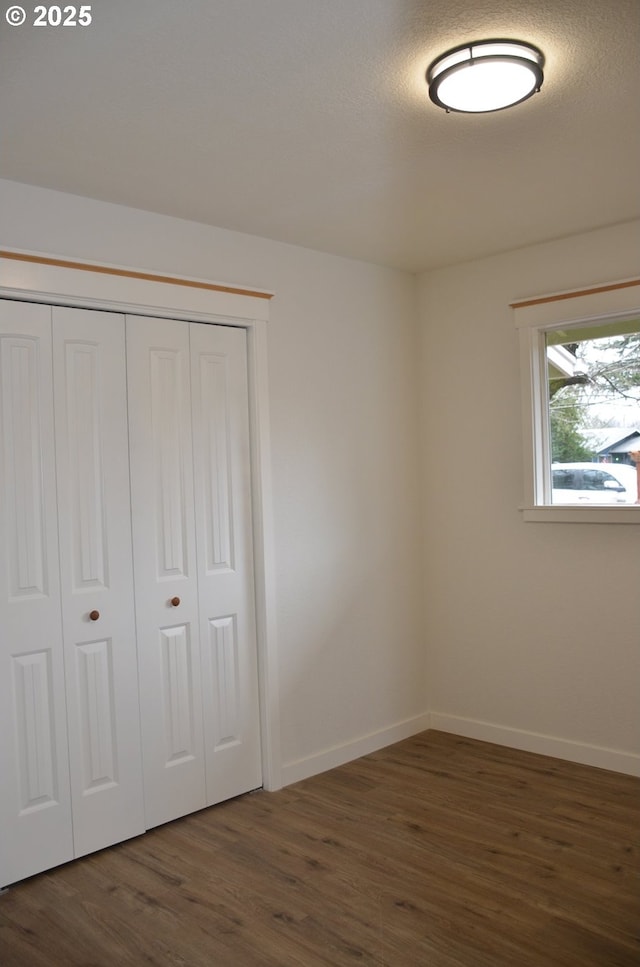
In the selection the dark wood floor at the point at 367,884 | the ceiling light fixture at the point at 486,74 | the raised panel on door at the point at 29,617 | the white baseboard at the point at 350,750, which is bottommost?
the dark wood floor at the point at 367,884

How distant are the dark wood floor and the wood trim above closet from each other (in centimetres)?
231

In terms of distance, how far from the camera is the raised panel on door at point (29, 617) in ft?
9.71

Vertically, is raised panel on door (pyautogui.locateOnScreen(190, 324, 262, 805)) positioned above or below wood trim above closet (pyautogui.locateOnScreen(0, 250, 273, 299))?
below

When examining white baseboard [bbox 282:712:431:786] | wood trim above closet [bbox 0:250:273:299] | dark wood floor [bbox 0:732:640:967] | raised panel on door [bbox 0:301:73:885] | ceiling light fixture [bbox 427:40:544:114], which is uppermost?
ceiling light fixture [bbox 427:40:544:114]

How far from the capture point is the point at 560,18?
2.07 meters

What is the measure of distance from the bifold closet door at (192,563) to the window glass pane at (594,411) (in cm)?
162

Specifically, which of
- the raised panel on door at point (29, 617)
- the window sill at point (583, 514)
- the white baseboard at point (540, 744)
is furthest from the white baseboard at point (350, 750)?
the window sill at point (583, 514)

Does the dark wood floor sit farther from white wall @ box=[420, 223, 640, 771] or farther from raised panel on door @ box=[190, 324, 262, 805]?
white wall @ box=[420, 223, 640, 771]

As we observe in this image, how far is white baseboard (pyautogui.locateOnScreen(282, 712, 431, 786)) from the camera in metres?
3.91

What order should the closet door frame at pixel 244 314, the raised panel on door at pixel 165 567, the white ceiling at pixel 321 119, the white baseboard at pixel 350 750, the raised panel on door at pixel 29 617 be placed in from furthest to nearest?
the white baseboard at pixel 350 750
the raised panel on door at pixel 165 567
the closet door frame at pixel 244 314
the raised panel on door at pixel 29 617
the white ceiling at pixel 321 119

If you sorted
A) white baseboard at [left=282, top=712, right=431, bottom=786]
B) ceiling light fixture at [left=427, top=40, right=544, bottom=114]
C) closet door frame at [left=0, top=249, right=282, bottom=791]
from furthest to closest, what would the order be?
1. white baseboard at [left=282, top=712, right=431, bottom=786]
2. closet door frame at [left=0, top=249, right=282, bottom=791]
3. ceiling light fixture at [left=427, top=40, right=544, bottom=114]

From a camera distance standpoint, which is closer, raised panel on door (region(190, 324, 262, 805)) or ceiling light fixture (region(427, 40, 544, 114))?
ceiling light fixture (region(427, 40, 544, 114))

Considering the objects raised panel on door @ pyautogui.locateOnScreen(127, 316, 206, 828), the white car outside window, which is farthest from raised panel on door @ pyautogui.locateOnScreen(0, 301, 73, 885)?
the white car outside window

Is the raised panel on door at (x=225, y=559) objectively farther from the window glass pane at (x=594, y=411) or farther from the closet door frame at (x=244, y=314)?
the window glass pane at (x=594, y=411)
